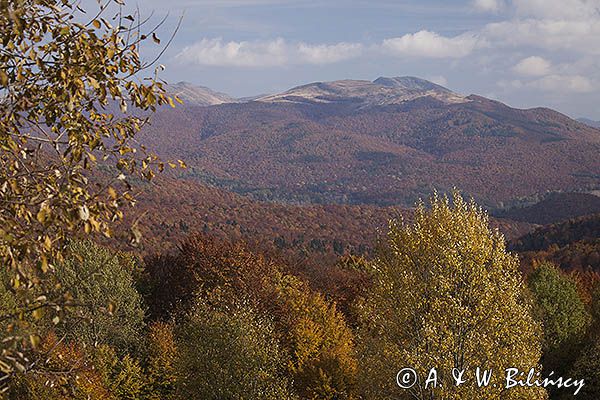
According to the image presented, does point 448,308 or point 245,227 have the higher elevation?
point 448,308

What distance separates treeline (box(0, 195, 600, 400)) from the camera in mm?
19062

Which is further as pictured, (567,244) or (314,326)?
(567,244)

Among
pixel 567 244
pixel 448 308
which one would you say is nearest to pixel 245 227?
pixel 567 244

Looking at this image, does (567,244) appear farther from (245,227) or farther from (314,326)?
(314,326)

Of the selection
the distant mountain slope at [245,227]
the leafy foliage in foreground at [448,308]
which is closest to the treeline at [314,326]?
the leafy foliage in foreground at [448,308]

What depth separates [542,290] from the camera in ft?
149

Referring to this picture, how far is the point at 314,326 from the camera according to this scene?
38.3m

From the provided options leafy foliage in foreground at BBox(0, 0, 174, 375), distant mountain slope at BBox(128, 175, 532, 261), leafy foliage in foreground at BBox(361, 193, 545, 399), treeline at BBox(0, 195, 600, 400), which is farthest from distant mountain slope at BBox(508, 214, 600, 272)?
leafy foliage in foreground at BBox(0, 0, 174, 375)

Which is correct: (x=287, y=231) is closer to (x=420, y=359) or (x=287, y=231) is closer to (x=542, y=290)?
(x=542, y=290)

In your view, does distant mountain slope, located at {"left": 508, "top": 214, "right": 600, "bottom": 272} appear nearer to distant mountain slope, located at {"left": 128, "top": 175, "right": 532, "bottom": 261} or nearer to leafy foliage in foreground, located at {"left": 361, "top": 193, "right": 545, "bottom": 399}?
distant mountain slope, located at {"left": 128, "top": 175, "right": 532, "bottom": 261}

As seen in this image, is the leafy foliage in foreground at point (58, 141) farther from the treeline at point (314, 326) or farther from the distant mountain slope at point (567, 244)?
the distant mountain slope at point (567, 244)

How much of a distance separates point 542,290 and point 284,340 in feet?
72.0

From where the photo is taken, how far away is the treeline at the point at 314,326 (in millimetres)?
19062

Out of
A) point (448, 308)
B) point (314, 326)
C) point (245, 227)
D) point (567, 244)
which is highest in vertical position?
point (448, 308)
